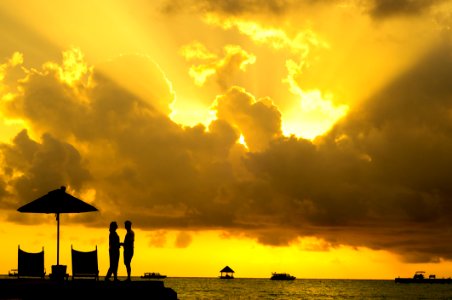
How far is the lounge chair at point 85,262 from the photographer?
24.9m

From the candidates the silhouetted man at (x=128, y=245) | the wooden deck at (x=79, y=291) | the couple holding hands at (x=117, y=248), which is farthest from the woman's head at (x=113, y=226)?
the wooden deck at (x=79, y=291)

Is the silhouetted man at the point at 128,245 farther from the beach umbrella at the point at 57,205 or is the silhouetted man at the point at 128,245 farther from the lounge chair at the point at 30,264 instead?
the lounge chair at the point at 30,264

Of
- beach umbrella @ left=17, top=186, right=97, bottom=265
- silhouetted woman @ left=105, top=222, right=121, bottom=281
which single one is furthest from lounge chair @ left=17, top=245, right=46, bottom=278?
silhouetted woman @ left=105, top=222, right=121, bottom=281

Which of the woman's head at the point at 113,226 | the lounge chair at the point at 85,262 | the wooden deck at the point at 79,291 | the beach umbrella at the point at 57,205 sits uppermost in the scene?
the beach umbrella at the point at 57,205

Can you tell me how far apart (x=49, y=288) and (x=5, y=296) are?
1.28 metres

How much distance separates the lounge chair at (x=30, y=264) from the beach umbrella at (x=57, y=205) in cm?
98

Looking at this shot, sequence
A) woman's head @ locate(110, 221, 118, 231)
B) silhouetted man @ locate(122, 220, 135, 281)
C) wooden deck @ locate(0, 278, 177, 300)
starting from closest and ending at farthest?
wooden deck @ locate(0, 278, 177, 300) < woman's head @ locate(110, 221, 118, 231) < silhouetted man @ locate(122, 220, 135, 281)

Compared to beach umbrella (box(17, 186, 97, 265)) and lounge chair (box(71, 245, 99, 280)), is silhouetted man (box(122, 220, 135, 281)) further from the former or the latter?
beach umbrella (box(17, 186, 97, 265))

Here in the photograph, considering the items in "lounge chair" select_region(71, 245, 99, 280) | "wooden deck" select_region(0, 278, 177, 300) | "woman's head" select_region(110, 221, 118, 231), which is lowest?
"wooden deck" select_region(0, 278, 177, 300)

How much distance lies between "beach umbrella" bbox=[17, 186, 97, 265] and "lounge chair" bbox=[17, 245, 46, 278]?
984 mm

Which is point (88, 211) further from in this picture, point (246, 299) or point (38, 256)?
point (246, 299)

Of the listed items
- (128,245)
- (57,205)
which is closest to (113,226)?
(128,245)

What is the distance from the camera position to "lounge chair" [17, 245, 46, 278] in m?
26.1

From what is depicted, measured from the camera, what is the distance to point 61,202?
25734 mm
